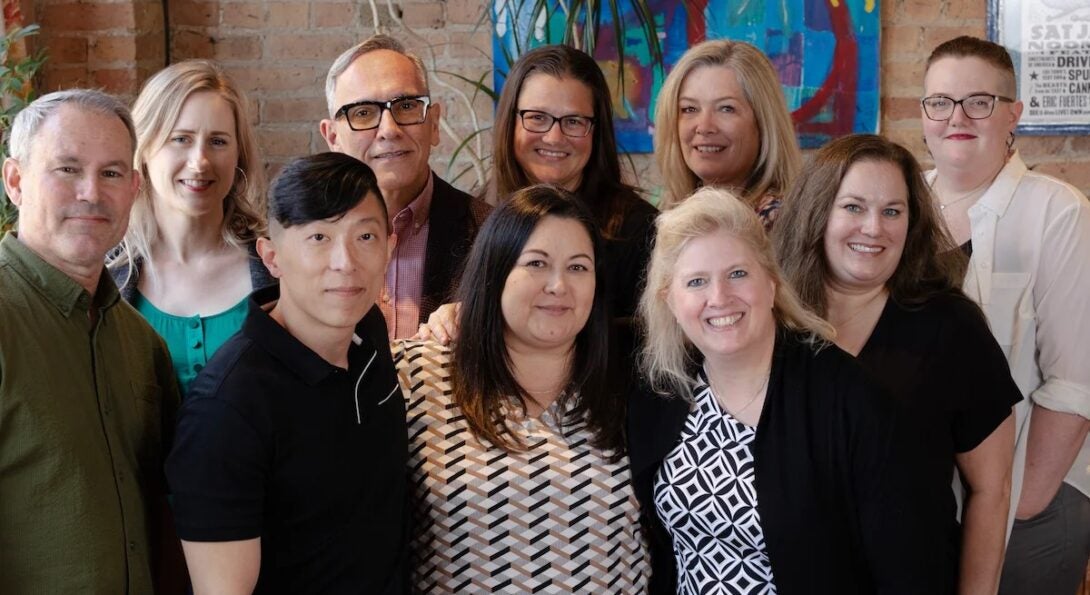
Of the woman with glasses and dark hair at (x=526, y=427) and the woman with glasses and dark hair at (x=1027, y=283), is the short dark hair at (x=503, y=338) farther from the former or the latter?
the woman with glasses and dark hair at (x=1027, y=283)

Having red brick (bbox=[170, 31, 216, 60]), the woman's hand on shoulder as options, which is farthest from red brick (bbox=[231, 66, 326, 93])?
the woman's hand on shoulder

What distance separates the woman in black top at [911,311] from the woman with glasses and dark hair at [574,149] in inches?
14.7

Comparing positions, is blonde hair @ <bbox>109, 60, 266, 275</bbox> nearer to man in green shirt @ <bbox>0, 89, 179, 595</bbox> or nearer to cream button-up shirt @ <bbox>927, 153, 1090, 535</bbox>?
man in green shirt @ <bbox>0, 89, 179, 595</bbox>

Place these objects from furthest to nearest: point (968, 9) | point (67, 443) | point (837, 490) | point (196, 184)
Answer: point (968, 9) < point (196, 184) < point (837, 490) < point (67, 443)

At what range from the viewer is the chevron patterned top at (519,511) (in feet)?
7.05

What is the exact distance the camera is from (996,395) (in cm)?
224

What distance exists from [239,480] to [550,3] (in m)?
2.58

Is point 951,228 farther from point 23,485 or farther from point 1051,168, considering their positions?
point 23,485

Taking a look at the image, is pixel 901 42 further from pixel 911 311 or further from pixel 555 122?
pixel 911 311

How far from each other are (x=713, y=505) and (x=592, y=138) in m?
0.96

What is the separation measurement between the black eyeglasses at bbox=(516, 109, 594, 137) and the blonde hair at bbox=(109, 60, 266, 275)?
2.08 ft

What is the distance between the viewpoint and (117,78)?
3.71 metres

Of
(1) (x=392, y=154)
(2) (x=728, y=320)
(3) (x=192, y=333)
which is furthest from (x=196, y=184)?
(2) (x=728, y=320)

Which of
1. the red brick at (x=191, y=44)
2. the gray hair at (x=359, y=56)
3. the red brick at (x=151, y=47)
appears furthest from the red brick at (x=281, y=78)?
the gray hair at (x=359, y=56)
